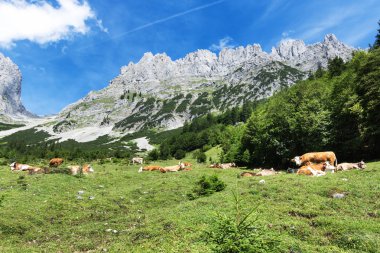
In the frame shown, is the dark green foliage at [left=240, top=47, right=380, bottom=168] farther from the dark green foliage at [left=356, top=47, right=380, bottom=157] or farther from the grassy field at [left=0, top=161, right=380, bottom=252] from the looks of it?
the grassy field at [left=0, top=161, right=380, bottom=252]

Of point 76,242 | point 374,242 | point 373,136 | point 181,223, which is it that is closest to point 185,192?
point 181,223

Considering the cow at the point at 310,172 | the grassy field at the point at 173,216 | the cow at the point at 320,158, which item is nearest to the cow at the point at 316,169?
the cow at the point at 310,172

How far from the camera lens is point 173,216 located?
18859mm

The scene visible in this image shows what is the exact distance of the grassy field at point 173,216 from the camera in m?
14.3

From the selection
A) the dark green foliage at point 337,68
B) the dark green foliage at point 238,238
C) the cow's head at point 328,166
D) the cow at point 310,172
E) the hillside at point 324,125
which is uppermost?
the dark green foliage at point 337,68

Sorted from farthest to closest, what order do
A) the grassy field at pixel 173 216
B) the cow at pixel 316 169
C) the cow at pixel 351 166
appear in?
the cow at pixel 316 169 < the cow at pixel 351 166 < the grassy field at pixel 173 216

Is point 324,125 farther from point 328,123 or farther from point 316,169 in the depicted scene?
point 316,169

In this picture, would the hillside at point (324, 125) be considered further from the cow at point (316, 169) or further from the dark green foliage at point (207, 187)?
the dark green foliage at point (207, 187)

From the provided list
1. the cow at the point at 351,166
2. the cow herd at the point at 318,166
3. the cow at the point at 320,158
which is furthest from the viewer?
the cow at the point at 320,158

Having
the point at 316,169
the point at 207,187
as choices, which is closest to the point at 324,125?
the point at 316,169

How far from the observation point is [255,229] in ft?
33.3

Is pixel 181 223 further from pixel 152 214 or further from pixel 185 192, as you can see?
pixel 185 192

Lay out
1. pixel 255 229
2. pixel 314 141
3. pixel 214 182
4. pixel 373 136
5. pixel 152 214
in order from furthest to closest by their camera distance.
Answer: pixel 314 141
pixel 373 136
pixel 214 182
pixel 152 214
pixel 255 229

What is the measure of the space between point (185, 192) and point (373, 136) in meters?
25.9
